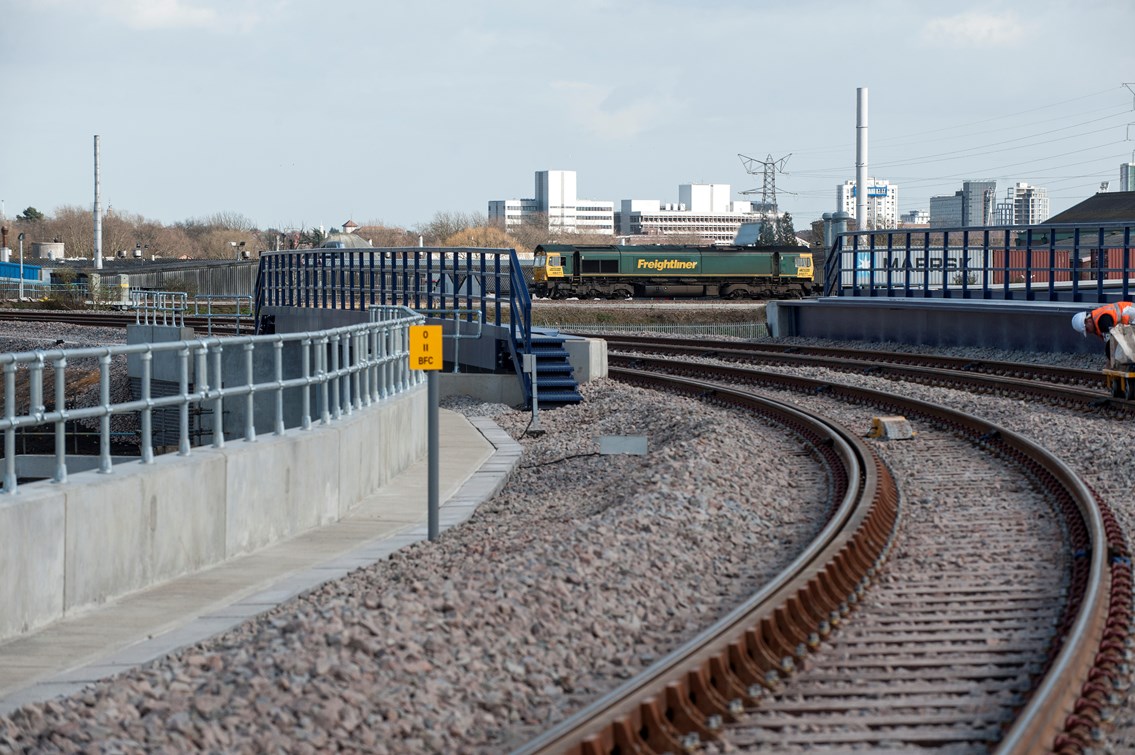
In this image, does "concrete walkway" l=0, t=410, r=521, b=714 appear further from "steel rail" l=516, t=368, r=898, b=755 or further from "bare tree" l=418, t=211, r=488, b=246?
"bare tree" l=418, t=211, r=488, b=246

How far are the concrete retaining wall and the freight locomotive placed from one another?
52560 millimetres

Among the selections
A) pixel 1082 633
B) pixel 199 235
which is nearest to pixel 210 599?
pixel 1082 633

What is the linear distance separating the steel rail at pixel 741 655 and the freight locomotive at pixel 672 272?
5476 cm

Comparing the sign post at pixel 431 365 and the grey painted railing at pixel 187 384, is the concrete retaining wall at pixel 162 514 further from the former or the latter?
the sign post at pixel 431 365

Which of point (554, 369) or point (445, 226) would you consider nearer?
point (554, 369)

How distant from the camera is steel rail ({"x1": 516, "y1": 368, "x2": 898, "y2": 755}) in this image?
5.57m

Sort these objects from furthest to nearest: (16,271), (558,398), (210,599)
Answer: (16,271), (558,398), (210,599)

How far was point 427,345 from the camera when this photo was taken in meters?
10.5

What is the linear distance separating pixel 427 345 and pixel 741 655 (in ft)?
15.1

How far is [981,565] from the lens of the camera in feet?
29.5

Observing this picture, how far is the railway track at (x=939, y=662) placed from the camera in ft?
18.8

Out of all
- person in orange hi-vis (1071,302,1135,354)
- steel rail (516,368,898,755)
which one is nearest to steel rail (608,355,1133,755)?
steel rail (516,368,898,755)

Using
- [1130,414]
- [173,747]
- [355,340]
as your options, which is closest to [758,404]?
[1130,414]

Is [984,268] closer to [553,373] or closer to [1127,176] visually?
[553,373]
